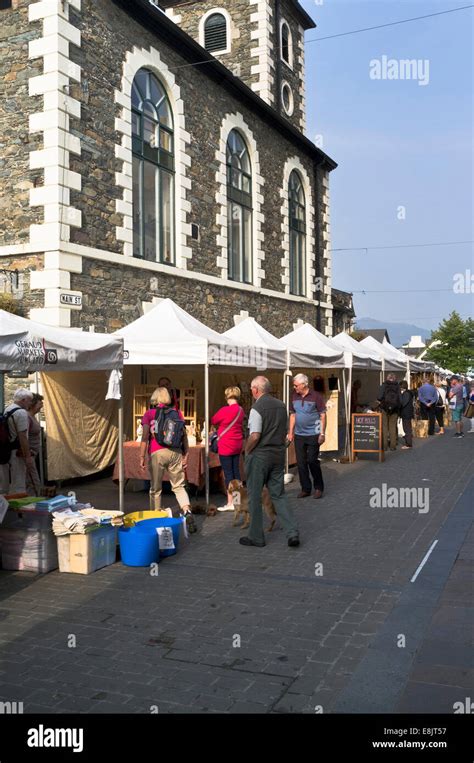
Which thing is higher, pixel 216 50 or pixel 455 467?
pixel 216 50

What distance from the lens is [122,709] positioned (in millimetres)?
3582

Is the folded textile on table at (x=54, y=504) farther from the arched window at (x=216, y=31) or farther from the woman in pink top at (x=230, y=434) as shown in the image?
the arched window at (x=216, y=31)

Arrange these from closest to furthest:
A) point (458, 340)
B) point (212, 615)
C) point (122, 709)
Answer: point (122, 709), point (212, 615), point (458, 340)

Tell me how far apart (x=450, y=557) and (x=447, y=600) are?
4.29 ft

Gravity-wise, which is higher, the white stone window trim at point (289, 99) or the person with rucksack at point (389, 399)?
the white stone window trim at point (289, 99)

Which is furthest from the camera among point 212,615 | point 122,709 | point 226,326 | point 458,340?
point 458,340

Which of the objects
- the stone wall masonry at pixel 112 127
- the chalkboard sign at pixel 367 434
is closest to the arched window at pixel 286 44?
the stone wall masonry at pixel 112 127

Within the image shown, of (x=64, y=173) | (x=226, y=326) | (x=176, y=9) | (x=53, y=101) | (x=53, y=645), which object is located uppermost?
(x=176, y=9)

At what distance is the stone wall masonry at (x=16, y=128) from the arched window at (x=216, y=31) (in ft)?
36.4

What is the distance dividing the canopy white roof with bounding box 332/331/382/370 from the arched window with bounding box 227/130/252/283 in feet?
10.4

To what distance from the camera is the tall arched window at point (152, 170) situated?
1344 cm

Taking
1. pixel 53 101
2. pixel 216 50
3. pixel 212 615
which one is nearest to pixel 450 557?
pixel 212 615

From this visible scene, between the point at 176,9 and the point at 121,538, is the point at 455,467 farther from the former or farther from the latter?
the point at 176,9

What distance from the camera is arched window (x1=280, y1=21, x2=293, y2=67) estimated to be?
867 inches
